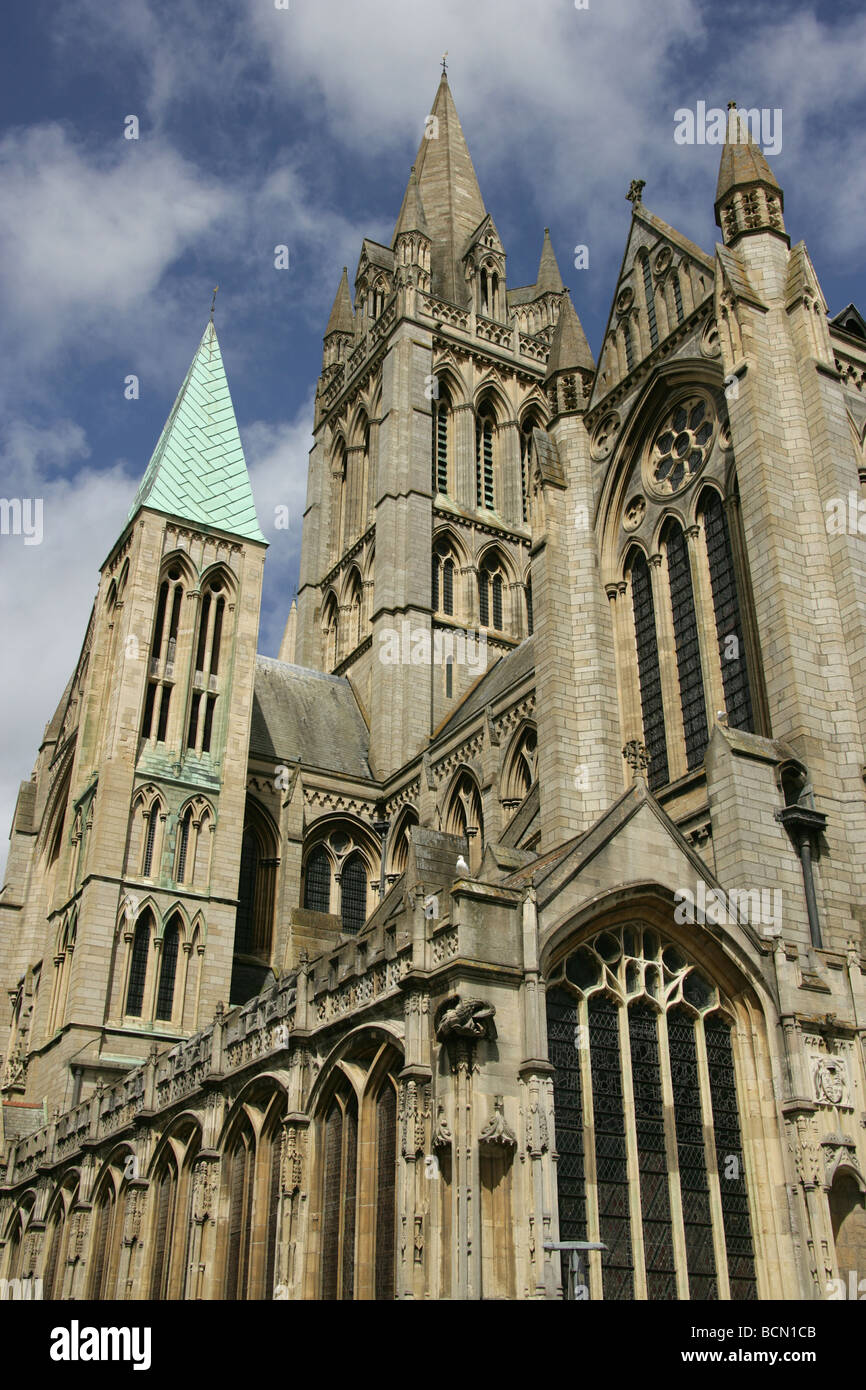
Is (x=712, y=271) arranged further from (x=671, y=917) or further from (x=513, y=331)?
(x=513, y=331)

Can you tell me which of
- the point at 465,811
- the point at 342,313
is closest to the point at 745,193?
the point at 465,811

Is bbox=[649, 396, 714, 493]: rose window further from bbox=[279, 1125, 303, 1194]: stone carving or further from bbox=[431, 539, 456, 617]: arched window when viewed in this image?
bbox=[431, 539, 456, 617]: arched window

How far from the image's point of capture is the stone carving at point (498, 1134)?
14.4 meters

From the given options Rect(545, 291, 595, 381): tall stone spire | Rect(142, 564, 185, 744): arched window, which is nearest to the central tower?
Rect(142, 564, 185, 744): arched window

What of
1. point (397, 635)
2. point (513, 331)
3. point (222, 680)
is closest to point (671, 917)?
point (222, 680)

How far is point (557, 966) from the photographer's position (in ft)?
53.9

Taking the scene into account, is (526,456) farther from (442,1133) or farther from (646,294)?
(442,1133)

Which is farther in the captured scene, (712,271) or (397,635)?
(397,635)

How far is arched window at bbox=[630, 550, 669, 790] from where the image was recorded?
25609 mm

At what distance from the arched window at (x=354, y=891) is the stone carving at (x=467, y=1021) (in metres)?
24.0

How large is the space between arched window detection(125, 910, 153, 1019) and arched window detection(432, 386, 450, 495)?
2153cm

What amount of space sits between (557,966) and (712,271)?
16.8 m

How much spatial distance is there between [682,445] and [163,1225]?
60.8ft

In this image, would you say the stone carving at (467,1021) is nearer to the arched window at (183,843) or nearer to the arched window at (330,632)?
the arched window at (183,843)
